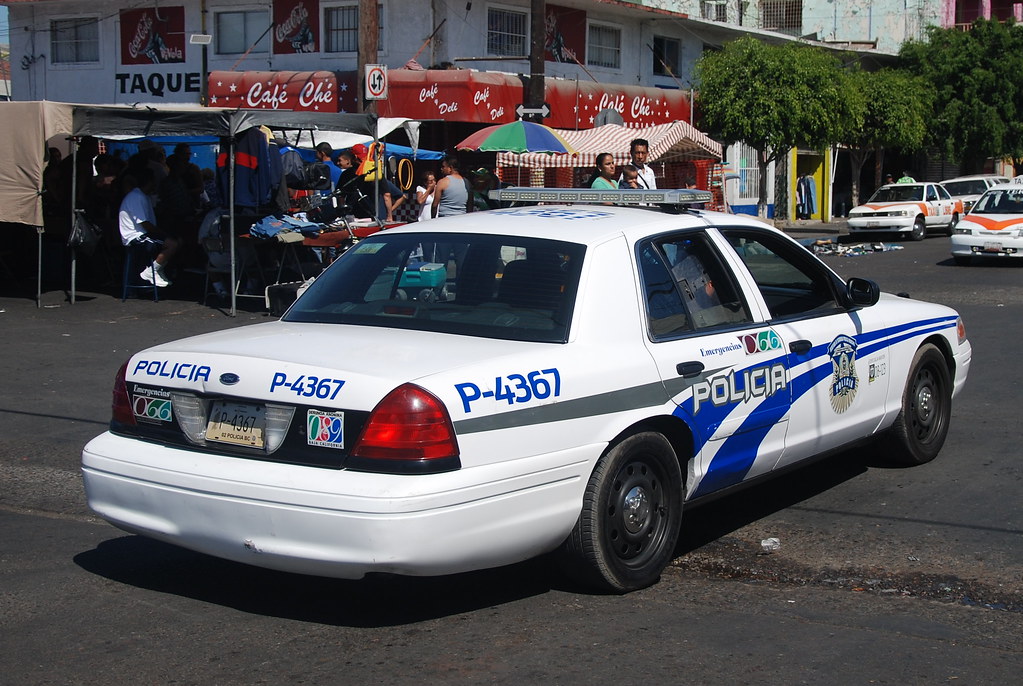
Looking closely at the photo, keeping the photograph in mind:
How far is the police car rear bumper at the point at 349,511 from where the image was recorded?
4.16 m

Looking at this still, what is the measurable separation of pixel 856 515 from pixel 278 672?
340 cm

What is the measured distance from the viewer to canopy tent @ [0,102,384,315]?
1366 cm

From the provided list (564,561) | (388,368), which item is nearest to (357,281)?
(388,368)

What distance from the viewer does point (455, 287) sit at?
5234 mm

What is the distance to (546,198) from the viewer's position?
21.2 feet

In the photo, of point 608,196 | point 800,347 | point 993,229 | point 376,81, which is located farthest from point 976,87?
point 800,347

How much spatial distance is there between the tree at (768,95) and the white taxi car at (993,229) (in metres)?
8.59

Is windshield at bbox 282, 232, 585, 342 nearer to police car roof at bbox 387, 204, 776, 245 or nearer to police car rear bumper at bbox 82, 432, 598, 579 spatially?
police car roof at bbox 387, 204, 776, 245

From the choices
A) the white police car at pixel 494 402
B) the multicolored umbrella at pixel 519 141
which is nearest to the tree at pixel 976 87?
the multicolored umbrella at pixel 519 141

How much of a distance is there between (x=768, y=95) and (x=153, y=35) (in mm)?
15387

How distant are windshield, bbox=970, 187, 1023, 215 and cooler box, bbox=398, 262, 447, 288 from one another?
19.6 meters

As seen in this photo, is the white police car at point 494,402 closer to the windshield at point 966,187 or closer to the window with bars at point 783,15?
the windshield at point 966,187

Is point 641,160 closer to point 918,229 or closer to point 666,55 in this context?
point 918,229

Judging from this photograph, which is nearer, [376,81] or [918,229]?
[376,81]
